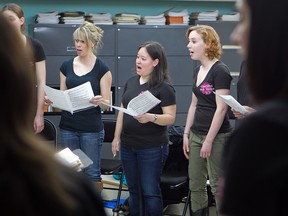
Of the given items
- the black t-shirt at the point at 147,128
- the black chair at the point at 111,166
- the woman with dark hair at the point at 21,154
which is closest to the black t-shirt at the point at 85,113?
the black t-shirt at the point at 147,128

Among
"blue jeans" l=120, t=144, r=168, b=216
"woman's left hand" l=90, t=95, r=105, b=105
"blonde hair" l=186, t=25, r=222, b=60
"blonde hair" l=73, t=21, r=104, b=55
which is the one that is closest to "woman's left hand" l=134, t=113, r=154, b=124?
"blue jeans" l=120, t=144, r=168, b=216

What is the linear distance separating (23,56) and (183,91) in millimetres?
5490

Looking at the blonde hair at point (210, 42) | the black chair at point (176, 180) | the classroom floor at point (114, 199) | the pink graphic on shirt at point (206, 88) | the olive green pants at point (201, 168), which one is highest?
the blonde hair at point (210, 42)

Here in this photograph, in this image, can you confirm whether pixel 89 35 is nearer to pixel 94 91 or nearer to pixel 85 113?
pixel 94 91

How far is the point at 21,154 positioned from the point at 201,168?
3.08m

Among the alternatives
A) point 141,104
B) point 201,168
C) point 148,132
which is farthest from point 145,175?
point 141,104

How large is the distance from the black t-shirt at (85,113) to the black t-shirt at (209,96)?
0.72 metres

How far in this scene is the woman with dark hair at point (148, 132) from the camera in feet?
12.3

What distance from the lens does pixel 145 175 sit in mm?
3797

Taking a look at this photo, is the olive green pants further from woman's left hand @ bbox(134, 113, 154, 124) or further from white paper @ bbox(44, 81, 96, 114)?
white paper @ bbox(44, 81, 96, 114)

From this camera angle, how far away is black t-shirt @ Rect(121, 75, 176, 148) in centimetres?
376

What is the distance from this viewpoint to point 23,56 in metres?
0.91

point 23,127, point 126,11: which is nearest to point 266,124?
point 23,127

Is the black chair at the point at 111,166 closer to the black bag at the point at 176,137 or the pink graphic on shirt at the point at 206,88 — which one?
the black bag at the point at 176,137
